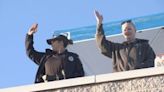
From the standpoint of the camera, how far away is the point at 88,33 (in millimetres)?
11359

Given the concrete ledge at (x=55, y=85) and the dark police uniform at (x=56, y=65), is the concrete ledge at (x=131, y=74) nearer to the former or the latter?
the concrete ledge at (x=55, y=85)

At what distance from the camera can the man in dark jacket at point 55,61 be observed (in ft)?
26.6

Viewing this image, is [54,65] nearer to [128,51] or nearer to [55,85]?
[55,85]

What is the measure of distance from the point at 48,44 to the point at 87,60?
4.75 ft

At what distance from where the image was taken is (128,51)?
316 inches

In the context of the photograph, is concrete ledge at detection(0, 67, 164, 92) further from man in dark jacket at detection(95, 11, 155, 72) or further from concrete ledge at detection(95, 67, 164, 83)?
man in dark jacket at detection(95, 11, 155, 72)

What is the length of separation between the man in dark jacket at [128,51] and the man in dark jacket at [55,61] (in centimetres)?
43

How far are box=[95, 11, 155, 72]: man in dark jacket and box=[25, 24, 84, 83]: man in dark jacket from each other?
1.41ft

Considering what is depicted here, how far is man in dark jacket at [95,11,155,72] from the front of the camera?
25.8ft

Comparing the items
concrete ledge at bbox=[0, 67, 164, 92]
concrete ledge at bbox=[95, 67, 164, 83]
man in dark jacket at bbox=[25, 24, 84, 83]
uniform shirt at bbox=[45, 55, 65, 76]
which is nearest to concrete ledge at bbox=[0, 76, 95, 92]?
concrete ledge at bbox=[0, 67, 164, 92]

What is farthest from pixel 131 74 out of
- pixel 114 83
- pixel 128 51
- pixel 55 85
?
pixel 55 85

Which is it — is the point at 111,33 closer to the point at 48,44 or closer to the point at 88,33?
the point at 88,33

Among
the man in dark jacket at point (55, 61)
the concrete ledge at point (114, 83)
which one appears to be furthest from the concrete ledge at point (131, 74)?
the man in dark jacket at point (55, 61)

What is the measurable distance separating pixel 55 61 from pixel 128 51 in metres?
0.97
